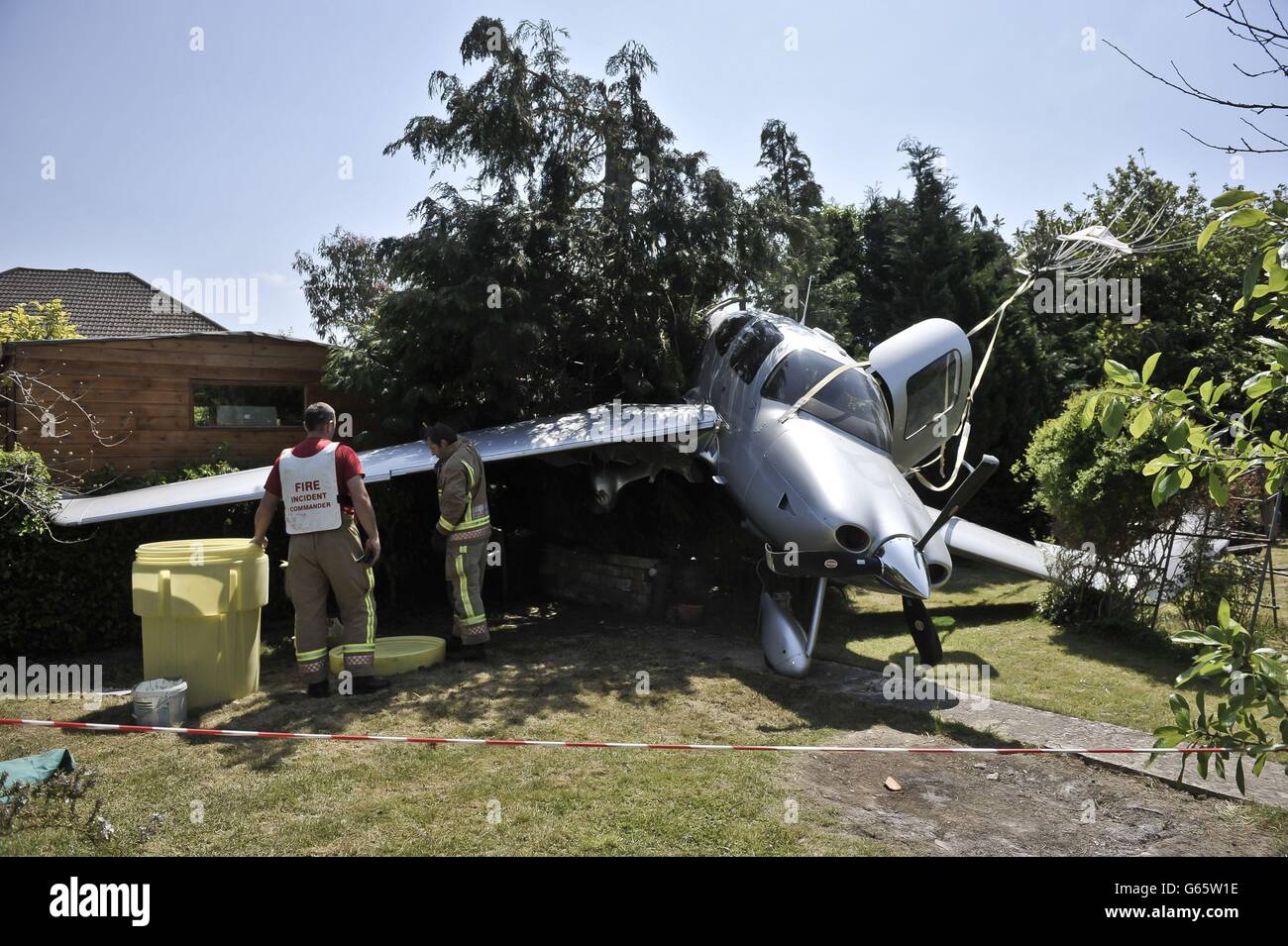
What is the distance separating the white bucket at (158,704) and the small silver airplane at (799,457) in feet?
7.68

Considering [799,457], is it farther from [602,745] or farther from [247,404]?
[247,404]

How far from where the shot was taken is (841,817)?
5.05m

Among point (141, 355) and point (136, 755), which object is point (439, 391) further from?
point (136, 755)

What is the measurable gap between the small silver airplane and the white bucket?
234cm

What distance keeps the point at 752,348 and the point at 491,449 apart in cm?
351

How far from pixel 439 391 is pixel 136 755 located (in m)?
7.04

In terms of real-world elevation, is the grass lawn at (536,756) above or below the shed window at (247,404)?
below

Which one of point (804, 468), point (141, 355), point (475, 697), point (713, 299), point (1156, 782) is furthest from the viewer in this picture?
point (713, 299)

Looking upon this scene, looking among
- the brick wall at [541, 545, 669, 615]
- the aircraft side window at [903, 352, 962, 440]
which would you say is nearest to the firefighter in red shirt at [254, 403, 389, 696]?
the brick wall at [541, 545, 669, 615]

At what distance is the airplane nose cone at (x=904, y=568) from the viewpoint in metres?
7.40

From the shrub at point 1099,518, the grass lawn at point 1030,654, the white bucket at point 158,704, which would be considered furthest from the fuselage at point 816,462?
the white bucket at point 158,704

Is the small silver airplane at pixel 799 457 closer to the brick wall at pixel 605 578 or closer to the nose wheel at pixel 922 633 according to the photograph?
the nose wheel at pixel 922 633

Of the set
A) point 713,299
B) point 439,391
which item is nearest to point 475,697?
point 439,391

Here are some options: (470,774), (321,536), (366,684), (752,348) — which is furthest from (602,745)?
(752,348)
